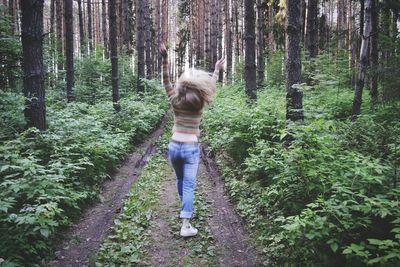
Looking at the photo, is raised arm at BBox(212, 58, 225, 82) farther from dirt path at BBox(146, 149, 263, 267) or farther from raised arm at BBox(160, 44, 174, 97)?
dirt path at BBox(146, 149, 263, 267)

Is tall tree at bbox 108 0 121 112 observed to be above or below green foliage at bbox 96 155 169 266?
above

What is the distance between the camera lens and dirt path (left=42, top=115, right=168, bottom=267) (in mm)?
4340

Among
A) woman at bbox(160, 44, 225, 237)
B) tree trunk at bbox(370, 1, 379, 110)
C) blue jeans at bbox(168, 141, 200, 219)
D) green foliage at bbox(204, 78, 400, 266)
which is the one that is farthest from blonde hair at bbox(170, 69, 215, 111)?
tree trunk at bbox(370, 1, 379, 110)

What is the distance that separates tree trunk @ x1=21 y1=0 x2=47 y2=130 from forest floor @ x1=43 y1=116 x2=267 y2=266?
1979 mm

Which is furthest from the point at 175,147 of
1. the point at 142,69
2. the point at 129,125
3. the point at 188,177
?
the point at 142,69

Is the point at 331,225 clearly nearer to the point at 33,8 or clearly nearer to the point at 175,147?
the point at 175,147

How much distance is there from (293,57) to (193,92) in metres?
2.87

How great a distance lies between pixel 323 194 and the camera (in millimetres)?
4043

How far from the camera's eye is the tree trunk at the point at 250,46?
34.2ft

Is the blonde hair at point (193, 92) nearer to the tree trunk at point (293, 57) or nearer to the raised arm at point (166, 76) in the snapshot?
the raised arm at point (166, 76)

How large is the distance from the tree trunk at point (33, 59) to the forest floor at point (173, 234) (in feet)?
6.49

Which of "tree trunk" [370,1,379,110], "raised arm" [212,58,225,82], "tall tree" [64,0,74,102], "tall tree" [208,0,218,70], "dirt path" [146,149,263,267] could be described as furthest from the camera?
"tall tree" [208,0,218,70]

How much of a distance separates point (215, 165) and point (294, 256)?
15.0ft

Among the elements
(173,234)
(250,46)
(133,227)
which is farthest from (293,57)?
(250,46)
